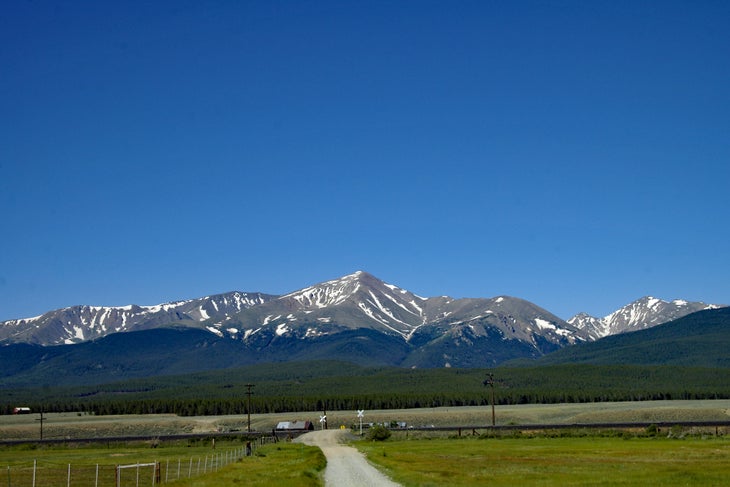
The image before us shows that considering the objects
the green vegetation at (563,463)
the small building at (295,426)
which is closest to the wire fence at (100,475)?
the green vegetation at (563,463)

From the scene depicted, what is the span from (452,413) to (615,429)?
70.2 metres

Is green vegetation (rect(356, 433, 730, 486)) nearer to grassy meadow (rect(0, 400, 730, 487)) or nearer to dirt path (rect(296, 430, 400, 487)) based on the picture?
grassy meadow (rect(0, 400, 730, 487))

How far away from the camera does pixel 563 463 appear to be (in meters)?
63.8

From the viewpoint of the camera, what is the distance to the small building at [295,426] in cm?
15950

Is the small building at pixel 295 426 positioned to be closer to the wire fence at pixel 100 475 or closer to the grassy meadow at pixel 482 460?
the grassy meadow at pixel 482 460

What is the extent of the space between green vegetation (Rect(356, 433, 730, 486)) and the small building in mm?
66578

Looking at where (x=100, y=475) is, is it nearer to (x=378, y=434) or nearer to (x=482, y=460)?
(x=482, y=460)

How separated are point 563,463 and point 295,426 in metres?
105

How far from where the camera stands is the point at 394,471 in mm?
57188

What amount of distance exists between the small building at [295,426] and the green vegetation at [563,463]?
6658cm

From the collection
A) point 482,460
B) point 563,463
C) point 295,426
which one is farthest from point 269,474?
point 295,426

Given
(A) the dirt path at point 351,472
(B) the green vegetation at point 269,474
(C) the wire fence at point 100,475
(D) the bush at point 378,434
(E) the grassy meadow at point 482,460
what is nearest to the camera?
(B) the green vegetation at point 269,474

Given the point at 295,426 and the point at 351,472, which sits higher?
the point at 295,426

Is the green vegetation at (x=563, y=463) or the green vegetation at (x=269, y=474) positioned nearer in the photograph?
the green vegetation at (x=269, y=474)
